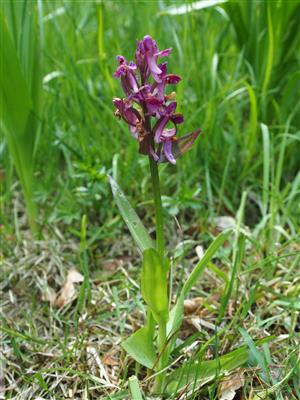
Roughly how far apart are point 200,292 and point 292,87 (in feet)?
3.35

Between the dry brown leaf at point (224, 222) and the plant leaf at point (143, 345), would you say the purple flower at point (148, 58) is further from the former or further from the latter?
the dry brown leaf at point (224, 222)

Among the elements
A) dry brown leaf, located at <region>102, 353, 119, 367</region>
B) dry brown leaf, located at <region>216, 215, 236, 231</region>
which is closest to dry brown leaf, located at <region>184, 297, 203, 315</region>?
dry brown leaf, located at <region>102, 353, 119, 367</region>

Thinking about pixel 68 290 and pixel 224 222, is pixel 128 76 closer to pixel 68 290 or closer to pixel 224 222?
pixel 68 290

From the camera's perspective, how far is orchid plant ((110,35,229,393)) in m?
1.30

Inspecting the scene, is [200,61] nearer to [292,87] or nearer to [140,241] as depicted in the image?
[292,87]

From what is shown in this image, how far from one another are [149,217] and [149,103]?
1.07 metres

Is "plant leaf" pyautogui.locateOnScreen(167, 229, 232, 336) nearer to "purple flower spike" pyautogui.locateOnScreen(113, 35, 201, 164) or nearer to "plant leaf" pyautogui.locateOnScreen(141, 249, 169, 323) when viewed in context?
"plant leaf" pyautogui.locateOnScreen(141, 249, 169, 323)

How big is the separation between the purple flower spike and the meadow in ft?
0.68

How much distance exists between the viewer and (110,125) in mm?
2570

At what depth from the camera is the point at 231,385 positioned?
1.55 metres

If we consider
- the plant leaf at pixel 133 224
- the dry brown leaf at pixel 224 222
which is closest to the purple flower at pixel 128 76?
the plant leaf at pixel 133 224

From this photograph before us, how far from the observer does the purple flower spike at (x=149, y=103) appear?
4.24 feet

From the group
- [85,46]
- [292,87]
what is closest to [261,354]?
[292,87]

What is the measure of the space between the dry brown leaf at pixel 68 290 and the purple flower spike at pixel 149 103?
2.63 ft
